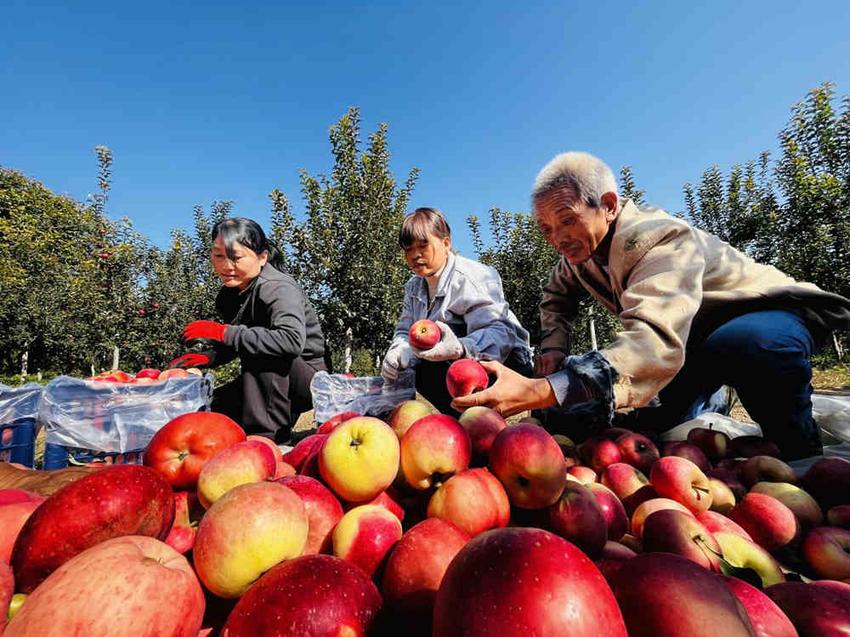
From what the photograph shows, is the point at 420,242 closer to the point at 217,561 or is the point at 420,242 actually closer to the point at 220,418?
the point at 220,418

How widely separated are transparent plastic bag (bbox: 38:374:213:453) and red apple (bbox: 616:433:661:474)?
3.05 metres

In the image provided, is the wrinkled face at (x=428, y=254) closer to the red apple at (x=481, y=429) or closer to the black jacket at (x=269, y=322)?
the black jacket at (x=269, y=322)

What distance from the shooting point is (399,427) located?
1537mm

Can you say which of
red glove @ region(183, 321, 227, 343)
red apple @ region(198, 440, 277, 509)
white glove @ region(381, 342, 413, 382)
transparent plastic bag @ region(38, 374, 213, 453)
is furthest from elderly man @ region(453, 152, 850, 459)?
transparent plastic bag @ region(38, 374, 213, 453)

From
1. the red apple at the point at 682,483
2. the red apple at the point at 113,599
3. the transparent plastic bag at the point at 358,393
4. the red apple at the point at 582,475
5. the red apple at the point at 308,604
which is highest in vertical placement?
the red apple at the point at 113,599

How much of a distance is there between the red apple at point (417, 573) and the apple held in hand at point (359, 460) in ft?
0.89

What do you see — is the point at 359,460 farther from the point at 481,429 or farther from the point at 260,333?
the point at 260,333

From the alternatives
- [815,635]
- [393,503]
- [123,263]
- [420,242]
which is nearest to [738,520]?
[815,635]

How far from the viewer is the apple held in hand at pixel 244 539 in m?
0.81

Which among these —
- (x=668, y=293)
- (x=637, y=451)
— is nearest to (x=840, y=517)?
(x=637, y=451)

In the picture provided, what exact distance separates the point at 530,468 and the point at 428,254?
2325mm

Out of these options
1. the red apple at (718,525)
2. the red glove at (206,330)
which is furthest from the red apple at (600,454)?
the red glove at (206,330)

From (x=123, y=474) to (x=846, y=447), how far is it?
3.56m

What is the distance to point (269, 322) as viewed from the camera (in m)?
3.46
